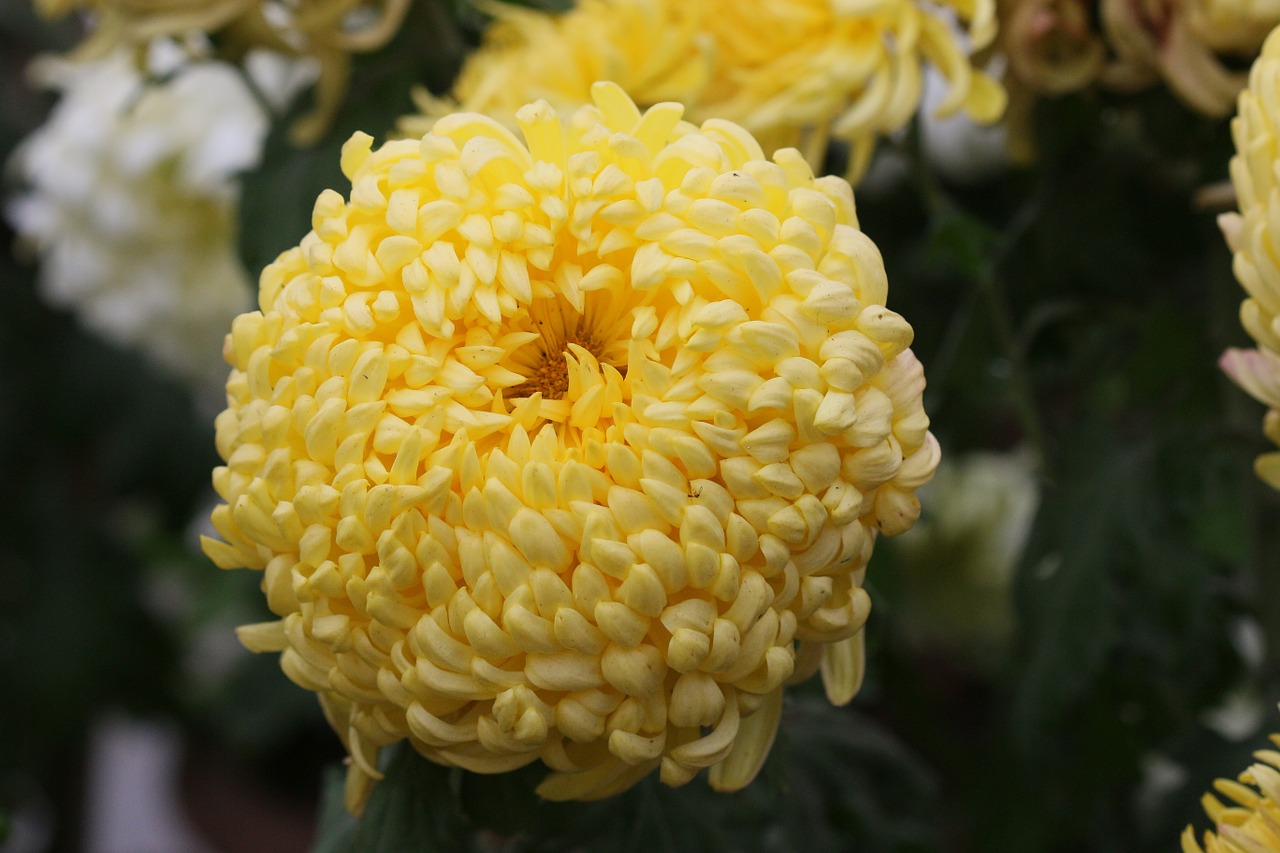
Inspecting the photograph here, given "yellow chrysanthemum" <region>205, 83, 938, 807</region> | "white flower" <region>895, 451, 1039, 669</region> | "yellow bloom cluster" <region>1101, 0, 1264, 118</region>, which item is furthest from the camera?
"white flower" <region>895, 451, 1039, 669</region>

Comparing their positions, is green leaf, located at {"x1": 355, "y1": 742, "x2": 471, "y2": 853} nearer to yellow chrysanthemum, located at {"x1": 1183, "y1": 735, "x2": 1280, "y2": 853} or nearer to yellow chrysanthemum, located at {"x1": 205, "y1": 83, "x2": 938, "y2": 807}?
yellow chrysanthemum, located at {"x1": 205, "y1": 83, "x2": 938, "y2": 807}

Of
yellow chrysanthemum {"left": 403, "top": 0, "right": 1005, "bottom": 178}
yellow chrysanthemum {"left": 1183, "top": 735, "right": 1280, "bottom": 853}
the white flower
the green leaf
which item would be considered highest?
yellow chrysanthemum {"left": 403, "top": 0, "right": 1005, "bottom": 178}

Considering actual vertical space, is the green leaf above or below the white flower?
above

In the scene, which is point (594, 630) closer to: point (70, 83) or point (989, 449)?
point (989, 449)

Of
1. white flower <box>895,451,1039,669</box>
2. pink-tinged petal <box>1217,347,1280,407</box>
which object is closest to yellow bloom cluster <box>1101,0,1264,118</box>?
pink-tinged petal <box>1217,347,1280,407</box>

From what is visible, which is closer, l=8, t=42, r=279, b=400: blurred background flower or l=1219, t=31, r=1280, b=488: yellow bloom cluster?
l=1219, t=31, r=1280, b=488: yellow bloom cluster

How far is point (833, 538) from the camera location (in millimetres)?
340

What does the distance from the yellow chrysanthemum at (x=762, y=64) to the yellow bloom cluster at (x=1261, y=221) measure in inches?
5.0

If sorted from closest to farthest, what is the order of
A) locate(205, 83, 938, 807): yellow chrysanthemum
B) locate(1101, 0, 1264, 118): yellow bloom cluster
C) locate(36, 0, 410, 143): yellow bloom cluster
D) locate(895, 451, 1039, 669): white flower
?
1. locate(205, 83, 938, 807): yellow chrysanthemum
2. locate(1101, 0, 1264, 118): yellow bloom cluster
3. locate(36, 0, 410, 143): yellow bloom cluster
4. locate(895, 451, 1039, 669): white flower

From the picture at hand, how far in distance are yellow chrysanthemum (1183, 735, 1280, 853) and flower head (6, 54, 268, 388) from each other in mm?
735

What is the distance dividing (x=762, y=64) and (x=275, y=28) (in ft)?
0.81

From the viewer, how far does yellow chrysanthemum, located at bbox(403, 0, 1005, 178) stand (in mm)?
492

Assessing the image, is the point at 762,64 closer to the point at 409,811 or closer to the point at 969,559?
the point at 409,811

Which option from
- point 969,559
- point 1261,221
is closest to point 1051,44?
point 1261,221
